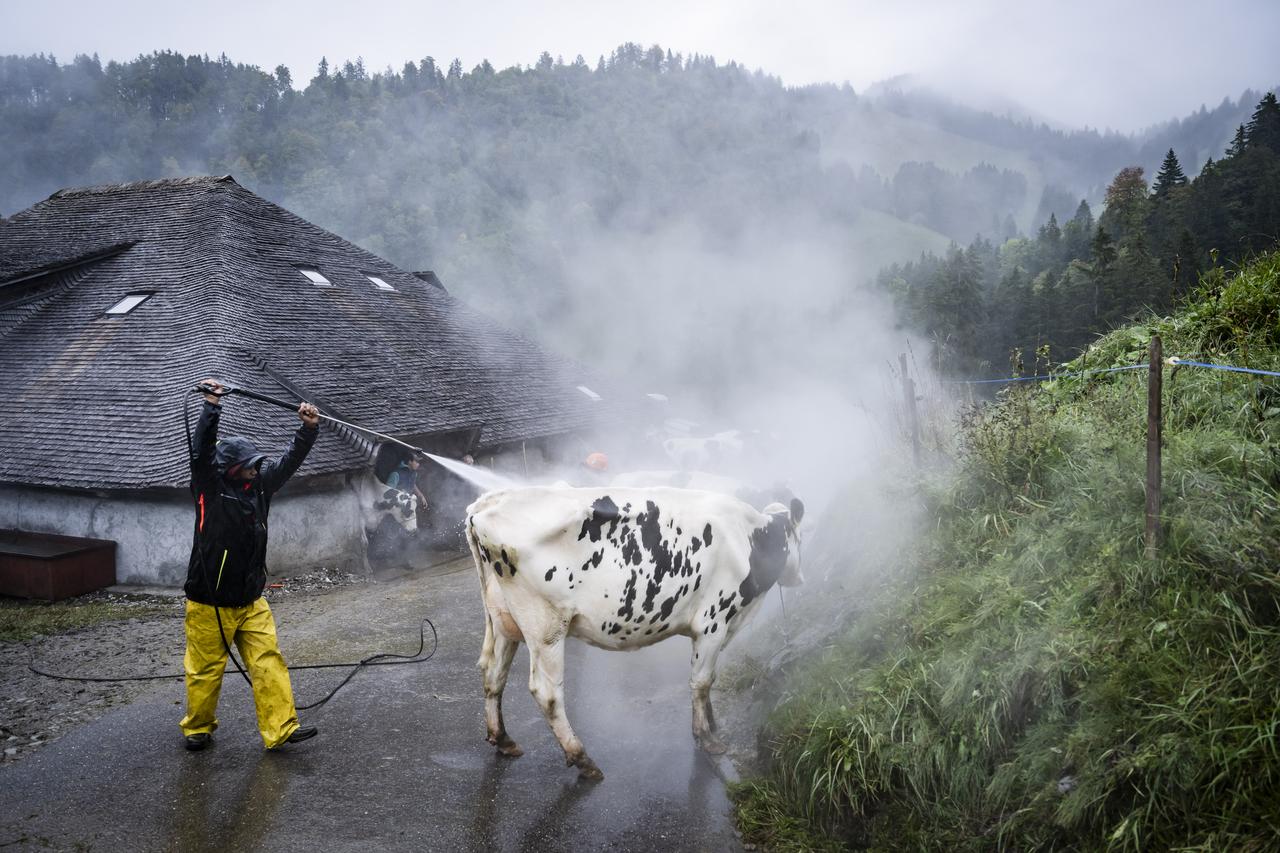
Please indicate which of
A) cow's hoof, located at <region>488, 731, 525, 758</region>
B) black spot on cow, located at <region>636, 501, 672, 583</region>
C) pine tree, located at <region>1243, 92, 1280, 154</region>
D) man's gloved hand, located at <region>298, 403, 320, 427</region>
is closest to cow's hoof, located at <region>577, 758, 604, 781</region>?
cow's hoof, located at <region>488, 731, 525, 758</region>

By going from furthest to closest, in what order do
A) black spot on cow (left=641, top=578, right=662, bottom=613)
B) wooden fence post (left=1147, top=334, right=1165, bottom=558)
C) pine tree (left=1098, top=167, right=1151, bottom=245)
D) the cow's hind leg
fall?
pine tree (left=1098, top=167, right=1151, bottom=245), the cow's hind leg, black spot on cow (left=641, top=578, right=662, bottom=613), wooden fence post (left=1147, top=334, right=1165, bottom=558)

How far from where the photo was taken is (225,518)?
552cm

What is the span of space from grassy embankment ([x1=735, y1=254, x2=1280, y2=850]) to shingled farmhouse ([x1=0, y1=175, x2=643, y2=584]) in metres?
9.28

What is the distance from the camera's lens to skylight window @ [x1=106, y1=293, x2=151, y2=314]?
1502cm

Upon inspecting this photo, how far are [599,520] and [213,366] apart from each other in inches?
398

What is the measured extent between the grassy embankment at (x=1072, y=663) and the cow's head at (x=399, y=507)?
914cm

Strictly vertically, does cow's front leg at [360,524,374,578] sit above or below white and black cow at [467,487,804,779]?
below

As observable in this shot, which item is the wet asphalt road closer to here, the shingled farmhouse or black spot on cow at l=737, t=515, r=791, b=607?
black spot on cow at l=737, t=515, r=791, b=607

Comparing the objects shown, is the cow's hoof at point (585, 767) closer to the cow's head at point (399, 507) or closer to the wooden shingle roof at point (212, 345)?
the wooden shingle roof at point (212, 345)

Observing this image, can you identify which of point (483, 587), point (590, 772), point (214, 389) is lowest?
point (590, 772)

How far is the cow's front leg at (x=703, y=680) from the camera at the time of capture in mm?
5703

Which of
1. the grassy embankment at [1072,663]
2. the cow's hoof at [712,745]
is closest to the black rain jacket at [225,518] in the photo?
the cow's hoof at [712,745]

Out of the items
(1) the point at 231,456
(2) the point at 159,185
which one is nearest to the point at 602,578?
(1) the point at 231,456

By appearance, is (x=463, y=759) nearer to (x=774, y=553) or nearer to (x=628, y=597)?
(x=628, y=597)
